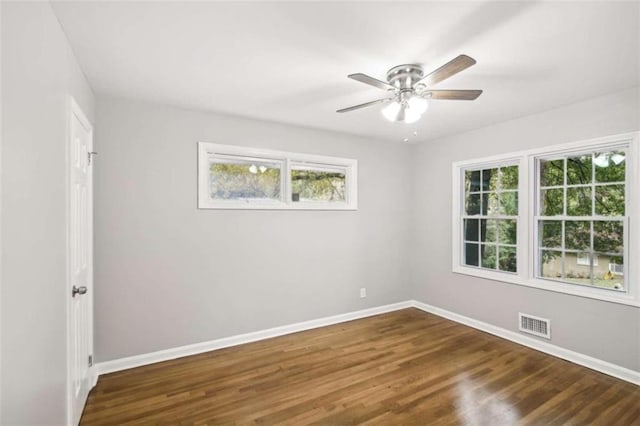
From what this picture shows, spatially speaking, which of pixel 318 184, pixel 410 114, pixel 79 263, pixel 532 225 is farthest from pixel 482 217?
pixel 79 263

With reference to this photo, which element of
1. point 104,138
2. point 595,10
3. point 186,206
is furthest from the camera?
point 186,206

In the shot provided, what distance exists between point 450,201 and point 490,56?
8.10 feet

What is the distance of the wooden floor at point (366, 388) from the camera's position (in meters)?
2.28

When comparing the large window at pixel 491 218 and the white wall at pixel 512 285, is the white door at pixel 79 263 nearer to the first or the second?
the white wall at pixel 512 285

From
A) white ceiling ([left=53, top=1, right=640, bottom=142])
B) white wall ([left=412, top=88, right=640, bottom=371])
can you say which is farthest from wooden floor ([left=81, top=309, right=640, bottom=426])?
white ceiling ([left=53, top=1, right=640, bottom=142])

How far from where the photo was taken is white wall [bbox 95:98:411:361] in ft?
9.61

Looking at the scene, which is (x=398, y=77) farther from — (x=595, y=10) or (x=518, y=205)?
(x=518, y=205)

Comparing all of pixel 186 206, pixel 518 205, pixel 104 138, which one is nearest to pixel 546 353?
pixel 518 205

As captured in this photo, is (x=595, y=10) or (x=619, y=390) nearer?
Answer: (x=595, y=10)

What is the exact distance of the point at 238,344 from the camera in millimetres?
3504

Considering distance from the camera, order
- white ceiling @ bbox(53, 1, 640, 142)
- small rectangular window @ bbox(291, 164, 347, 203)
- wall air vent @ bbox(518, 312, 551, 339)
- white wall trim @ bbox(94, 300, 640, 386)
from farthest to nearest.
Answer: small rectangular window @ bbox(291, 164, 347, 203)
wall air vent @ bbox(518, 312, 551, 339)
white wall trim @ bbox(94, 300, 640, 386)
white ceiling @ bbox(53, 1, 640, 142)

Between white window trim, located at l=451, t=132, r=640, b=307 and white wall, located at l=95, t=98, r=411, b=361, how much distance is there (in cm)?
119

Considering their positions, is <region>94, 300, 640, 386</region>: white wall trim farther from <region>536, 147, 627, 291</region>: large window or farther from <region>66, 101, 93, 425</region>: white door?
<region>536, 147, 627, 291</region>: large window

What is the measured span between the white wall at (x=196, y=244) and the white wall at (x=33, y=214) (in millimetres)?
1176
